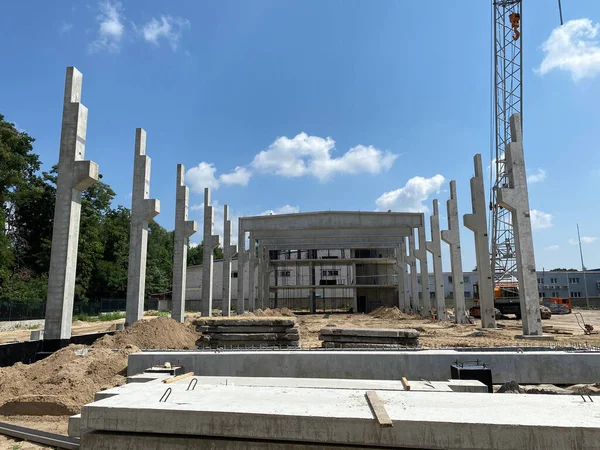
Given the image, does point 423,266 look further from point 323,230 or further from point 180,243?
point 180,243

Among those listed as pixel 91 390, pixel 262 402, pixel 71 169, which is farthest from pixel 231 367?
pixel 71 169

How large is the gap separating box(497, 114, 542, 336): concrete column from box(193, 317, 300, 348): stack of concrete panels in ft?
31.2

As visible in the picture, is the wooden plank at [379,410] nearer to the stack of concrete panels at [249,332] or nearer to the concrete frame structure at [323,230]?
the stack of concrete panels at [249,332]

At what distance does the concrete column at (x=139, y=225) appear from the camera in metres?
14.6

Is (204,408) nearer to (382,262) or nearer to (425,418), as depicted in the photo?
(425,418)

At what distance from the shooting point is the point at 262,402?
4562mm

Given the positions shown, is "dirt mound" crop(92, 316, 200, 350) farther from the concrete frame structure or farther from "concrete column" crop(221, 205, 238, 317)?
the concrete frame structure

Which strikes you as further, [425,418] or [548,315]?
[548,315]

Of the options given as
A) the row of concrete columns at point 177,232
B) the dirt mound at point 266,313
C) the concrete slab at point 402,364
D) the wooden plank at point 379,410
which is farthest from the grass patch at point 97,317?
the wooden plank at point 379,410

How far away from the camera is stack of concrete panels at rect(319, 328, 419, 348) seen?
36.7ft

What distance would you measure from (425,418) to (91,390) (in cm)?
682

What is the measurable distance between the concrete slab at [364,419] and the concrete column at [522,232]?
40.6 ft

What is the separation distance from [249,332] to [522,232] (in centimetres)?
1122

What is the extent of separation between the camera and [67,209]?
11461mm
